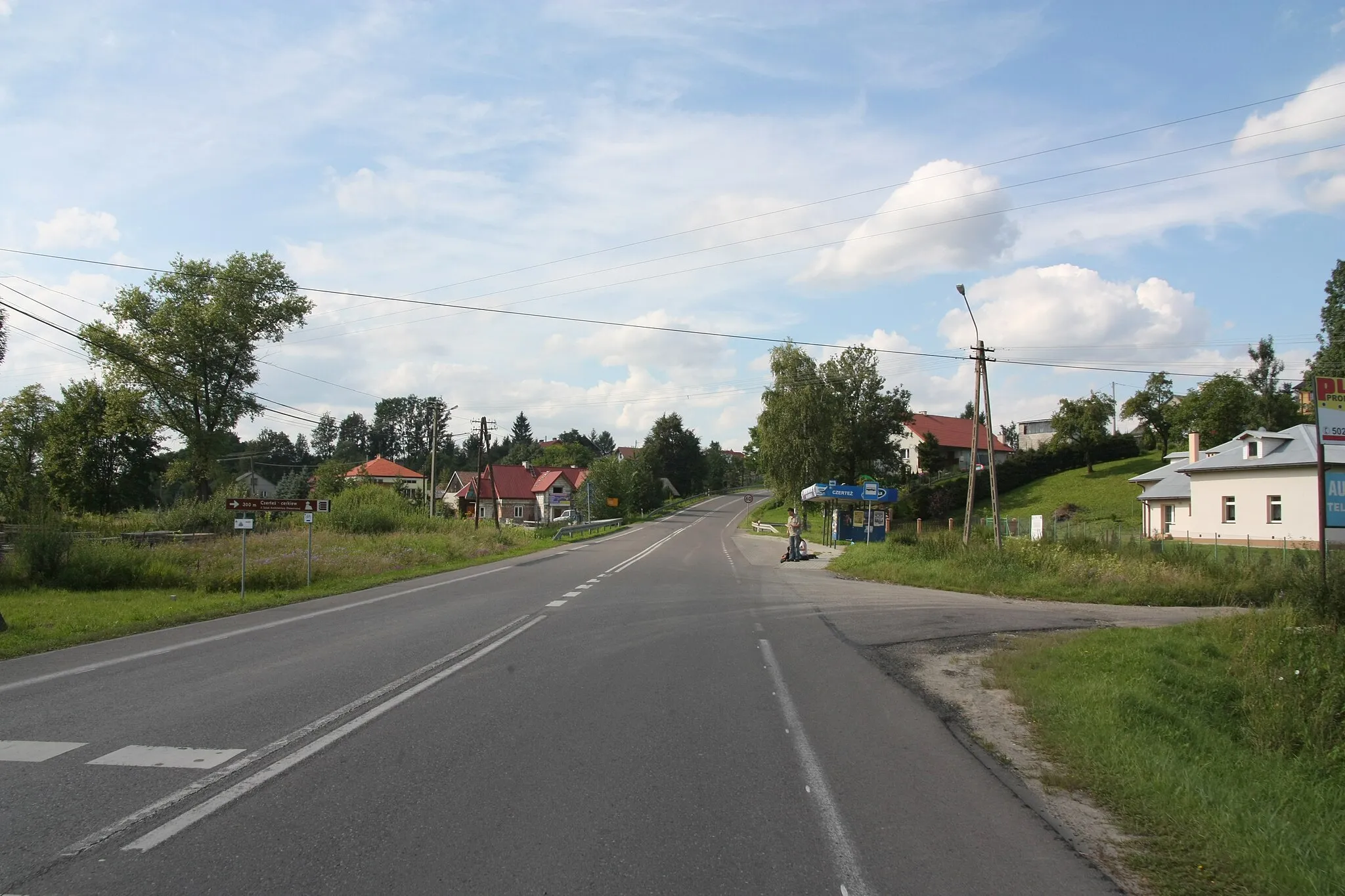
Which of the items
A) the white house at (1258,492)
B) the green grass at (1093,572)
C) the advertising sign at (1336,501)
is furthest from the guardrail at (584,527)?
the advertising sign at (1336,501)

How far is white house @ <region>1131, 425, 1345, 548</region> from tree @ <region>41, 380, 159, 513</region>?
6576cm

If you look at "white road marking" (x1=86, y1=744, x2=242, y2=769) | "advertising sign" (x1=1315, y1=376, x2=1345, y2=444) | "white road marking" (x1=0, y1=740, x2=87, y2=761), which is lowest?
"white road marking" (x1=86, y1=744, x2=242, y2=769)

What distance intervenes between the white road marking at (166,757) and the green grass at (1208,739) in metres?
5.82

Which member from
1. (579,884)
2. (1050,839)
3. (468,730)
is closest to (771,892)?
(579,884)

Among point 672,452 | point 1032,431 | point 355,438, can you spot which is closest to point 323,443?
point 355,438

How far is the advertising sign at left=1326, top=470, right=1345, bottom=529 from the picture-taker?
1750 centimetres

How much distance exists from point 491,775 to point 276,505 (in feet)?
51.9

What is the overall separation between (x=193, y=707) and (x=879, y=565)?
74.5ft

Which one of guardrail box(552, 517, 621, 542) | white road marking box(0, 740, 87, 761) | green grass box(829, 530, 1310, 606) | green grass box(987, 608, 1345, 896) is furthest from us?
guardrail box(552, 517, 621, 542)

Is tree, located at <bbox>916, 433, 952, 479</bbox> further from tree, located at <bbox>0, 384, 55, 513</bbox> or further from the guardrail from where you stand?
tree, located at <bbox>0, 384, 55, 513</bbox>

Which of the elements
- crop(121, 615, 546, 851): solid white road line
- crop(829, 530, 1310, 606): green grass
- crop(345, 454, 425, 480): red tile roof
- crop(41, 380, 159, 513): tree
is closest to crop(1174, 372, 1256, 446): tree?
crop(829, 530, 1310, 606): green grass

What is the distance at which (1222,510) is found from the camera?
4191 centimetres

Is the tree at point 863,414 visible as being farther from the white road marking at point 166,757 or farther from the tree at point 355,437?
the tree at point 355,437

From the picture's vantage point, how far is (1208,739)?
760cm
